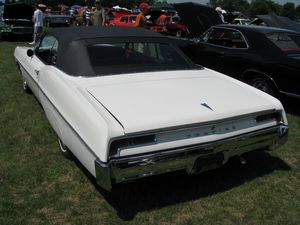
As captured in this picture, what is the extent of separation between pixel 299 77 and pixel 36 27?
958 cm

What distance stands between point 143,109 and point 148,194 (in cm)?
86

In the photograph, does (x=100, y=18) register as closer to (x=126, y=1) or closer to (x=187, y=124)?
(x=187, y=124)


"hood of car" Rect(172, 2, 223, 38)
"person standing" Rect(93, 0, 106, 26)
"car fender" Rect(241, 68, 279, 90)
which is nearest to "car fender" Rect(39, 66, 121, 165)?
"car fender" Rect(241, 68, 279, 90)

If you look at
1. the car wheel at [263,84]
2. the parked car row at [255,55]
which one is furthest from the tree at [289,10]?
the car wheel at [263,84]

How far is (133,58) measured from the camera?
4250 millimetres

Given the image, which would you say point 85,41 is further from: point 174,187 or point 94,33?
point 174,187

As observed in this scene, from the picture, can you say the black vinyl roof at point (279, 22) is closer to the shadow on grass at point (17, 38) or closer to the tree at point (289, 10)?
the shadow on grass at point (17, 38)

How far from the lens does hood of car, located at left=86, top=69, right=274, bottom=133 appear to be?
297 centimetres

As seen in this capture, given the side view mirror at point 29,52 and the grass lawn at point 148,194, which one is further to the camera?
the side view mirror at point 29,52

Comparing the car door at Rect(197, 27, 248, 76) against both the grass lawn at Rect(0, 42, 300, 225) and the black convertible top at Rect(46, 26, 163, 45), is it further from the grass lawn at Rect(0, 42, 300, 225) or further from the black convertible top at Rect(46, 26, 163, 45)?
the grass lawn at Rect(0, 42, 300, 225)

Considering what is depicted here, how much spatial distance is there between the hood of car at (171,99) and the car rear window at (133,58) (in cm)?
19

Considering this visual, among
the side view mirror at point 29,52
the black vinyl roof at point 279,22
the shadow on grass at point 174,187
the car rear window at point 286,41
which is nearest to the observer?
the shadow on grass at point 174,187

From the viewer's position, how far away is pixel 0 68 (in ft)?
28.7

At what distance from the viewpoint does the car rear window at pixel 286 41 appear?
609cm
